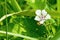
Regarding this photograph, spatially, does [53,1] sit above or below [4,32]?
above

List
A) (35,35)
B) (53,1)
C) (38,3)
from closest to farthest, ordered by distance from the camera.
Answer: (35,35) < (38,3) < (53,1)

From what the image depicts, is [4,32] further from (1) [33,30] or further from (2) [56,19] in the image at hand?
(2) [56,19]

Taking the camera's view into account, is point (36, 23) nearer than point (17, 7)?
Yes

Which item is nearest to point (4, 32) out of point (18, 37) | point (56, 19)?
point (18, 37)

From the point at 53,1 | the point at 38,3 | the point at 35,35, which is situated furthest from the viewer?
the point at 53,1

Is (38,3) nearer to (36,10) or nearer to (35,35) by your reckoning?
(36,10)

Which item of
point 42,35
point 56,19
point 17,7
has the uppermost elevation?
point 17,7

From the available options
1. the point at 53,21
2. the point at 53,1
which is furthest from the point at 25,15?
the point at 53,1
